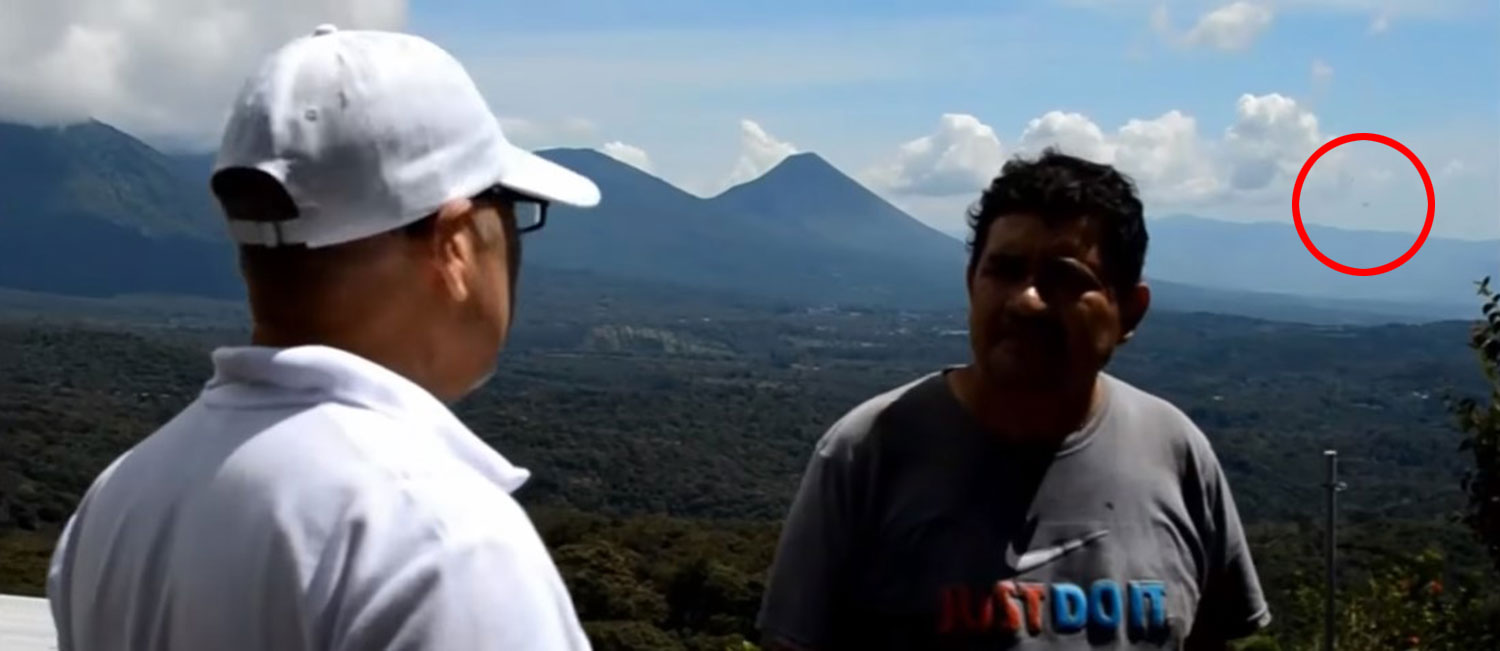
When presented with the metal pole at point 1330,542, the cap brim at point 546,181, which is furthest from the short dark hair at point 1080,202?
the metal pole at point 1330,542

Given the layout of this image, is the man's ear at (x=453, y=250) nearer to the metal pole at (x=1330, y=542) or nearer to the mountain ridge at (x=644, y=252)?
the metal pole at (x=1330, y=542)

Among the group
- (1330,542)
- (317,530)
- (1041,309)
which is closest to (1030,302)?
(1041,309)

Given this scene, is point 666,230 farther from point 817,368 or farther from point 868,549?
point 868,549

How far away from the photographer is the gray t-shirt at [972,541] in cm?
212

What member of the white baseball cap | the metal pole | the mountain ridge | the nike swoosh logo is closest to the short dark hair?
the nike swoosh logo

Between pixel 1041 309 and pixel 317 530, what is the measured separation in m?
1.09

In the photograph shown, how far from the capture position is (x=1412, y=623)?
15.1 feet

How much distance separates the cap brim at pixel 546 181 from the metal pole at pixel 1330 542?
9.27ft

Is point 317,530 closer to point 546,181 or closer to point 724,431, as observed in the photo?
point 546,181

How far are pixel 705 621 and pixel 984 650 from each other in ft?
14.4

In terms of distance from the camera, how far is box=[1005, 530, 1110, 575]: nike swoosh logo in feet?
7.03

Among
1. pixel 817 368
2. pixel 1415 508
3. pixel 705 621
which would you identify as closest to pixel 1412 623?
pixel 705 621

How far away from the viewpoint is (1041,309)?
2.13 meters

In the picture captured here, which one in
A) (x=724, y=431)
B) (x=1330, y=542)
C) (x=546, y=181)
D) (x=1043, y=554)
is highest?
(x=546, y=181)
